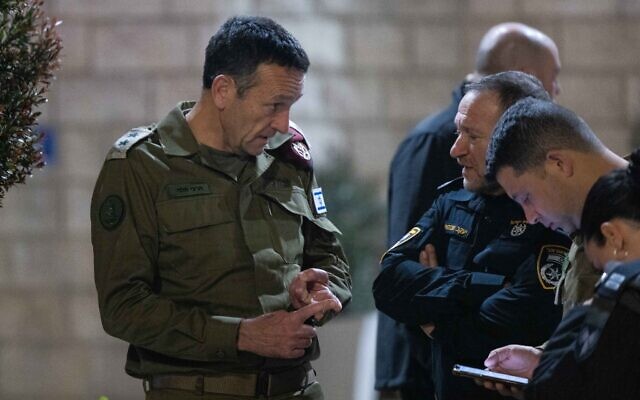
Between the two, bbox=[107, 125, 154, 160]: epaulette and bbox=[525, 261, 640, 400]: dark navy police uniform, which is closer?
bbox=[525, 261, 640, 400]: dark navy police uniform

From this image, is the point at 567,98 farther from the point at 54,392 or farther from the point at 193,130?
the point at 193,130

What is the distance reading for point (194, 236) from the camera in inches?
116

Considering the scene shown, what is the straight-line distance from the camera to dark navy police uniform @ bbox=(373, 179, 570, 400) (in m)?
3.11

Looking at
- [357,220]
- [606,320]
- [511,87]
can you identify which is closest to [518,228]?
[511,87]

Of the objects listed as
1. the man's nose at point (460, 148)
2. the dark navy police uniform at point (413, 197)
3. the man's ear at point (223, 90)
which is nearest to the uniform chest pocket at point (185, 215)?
the man's ear at point (223, 90)

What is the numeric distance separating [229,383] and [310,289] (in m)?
0.31

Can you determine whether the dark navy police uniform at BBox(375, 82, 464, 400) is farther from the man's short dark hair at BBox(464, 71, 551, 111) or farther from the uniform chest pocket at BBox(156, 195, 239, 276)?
the uniform chest pocket at BBox(156, 195, 239, 276)

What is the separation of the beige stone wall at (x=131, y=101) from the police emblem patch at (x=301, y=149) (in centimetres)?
300

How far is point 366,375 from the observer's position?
19.5ft

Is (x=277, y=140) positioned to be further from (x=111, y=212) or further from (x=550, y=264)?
(x=550, y=264)

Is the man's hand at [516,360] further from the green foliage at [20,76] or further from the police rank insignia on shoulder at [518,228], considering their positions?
the green foliage at [20,76]

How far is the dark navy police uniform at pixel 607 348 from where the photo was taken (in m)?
2.17

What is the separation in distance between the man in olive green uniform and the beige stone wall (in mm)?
3221

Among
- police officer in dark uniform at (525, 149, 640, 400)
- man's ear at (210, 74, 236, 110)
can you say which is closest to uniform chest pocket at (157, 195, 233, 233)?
man's ear at (210, 74, 236, 110)
